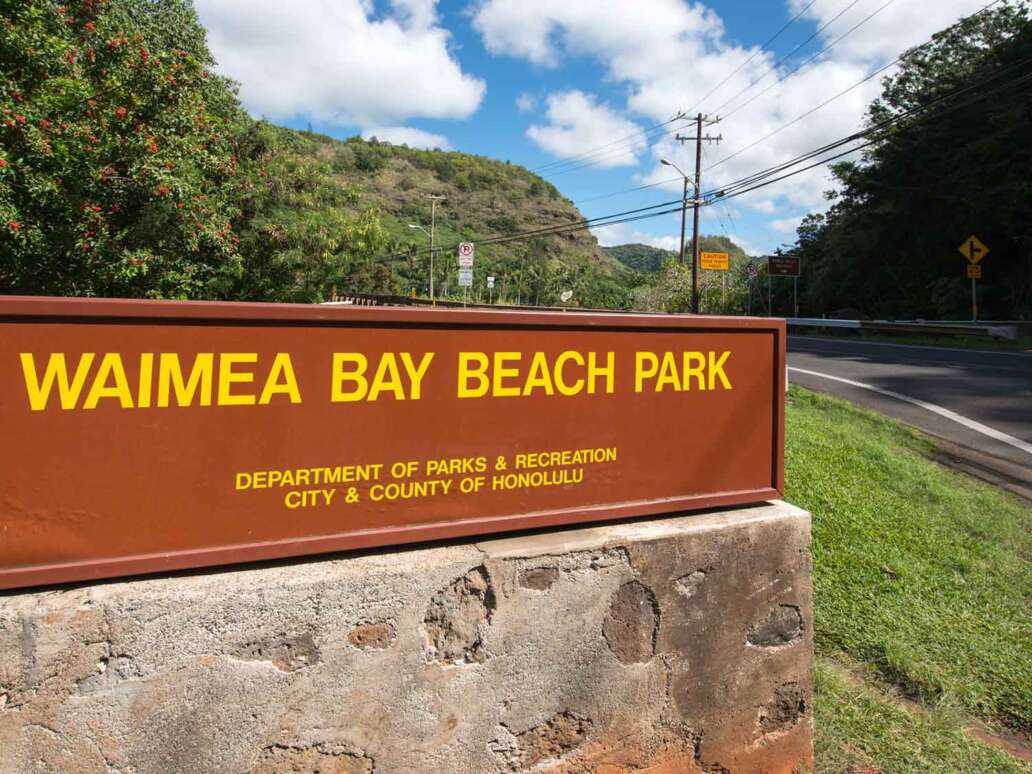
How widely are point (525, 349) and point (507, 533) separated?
2.09 feet

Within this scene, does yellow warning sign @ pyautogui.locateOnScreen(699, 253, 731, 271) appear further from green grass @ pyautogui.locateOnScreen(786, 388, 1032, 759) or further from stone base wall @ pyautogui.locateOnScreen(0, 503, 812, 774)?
stone base wall @ pyautogui.locateOnScreen(0, 503, 812, 774)

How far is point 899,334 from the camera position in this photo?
22875mm

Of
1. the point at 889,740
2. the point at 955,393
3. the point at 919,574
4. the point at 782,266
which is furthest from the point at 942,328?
the point at 889,740

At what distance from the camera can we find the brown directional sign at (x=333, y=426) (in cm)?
177

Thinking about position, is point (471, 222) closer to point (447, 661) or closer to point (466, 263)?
point (466, 263)

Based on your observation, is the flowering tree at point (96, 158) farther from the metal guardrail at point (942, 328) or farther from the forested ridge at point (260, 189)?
the metal guardrail at point (942, 328)

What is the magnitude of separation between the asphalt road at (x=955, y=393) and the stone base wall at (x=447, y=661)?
17.4ft

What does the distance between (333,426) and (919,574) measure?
12.9 ft

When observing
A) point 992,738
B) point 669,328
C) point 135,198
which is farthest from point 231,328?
point 135,198

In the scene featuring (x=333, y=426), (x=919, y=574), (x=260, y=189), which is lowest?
(x=919, y=574)

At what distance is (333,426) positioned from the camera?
2.06m

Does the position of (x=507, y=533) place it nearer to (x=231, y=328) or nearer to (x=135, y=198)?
(x=231, y=328)

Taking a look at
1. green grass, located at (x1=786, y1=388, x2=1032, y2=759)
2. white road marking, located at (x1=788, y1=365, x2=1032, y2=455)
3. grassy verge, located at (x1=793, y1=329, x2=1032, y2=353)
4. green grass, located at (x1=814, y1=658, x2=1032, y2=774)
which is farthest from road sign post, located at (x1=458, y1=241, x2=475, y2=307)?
green grass, located at (x1=814, y1=658, x2=1032, y2=774)

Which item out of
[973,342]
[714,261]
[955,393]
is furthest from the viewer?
[714,261]
